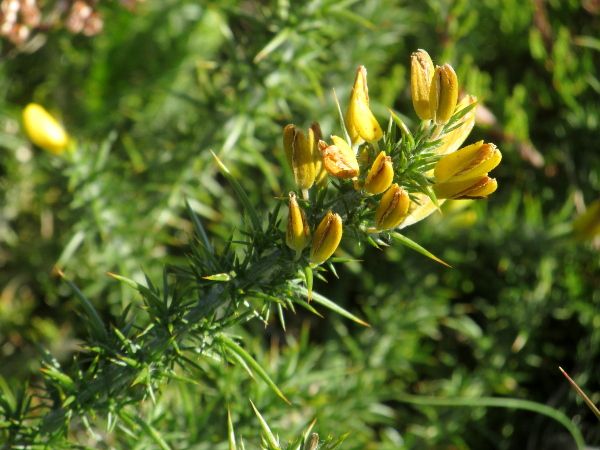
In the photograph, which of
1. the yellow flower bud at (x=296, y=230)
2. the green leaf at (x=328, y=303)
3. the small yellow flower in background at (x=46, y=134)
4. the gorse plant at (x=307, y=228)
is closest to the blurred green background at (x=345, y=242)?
the small yellow flower in background at (x=46, y=134)

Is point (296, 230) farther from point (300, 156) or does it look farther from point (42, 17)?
point (42, 17)

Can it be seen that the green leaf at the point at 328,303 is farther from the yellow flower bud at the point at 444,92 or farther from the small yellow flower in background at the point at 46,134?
the small yellow flower in background at the point at 46,134

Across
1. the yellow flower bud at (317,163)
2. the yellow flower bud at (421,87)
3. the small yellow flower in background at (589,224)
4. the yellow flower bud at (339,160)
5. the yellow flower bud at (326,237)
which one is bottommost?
the small yellow flower in background at (589,224)

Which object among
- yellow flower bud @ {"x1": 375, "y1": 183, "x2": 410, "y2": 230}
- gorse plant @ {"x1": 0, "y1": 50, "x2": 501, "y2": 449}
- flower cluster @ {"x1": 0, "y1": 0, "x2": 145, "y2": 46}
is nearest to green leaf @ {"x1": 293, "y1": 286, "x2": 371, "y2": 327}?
gorse plant @ {"x1": 0, "y1": 50, "x2": 501, "y2": 449}

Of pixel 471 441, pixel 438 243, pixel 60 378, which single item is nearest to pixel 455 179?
pixel 60 378

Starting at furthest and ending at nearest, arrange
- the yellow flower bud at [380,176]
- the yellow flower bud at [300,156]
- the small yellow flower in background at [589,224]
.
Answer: the small yellow flower in background at [589,224] < the yellow flower bud at [300,156] < the yellow flower bud at [380,176]

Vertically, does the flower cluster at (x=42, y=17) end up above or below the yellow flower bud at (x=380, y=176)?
above

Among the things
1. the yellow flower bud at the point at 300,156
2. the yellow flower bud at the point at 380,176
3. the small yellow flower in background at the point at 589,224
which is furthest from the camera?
the small yellow flower in background at the point at 589,224

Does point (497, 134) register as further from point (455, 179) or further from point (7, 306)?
point (7, 306)
